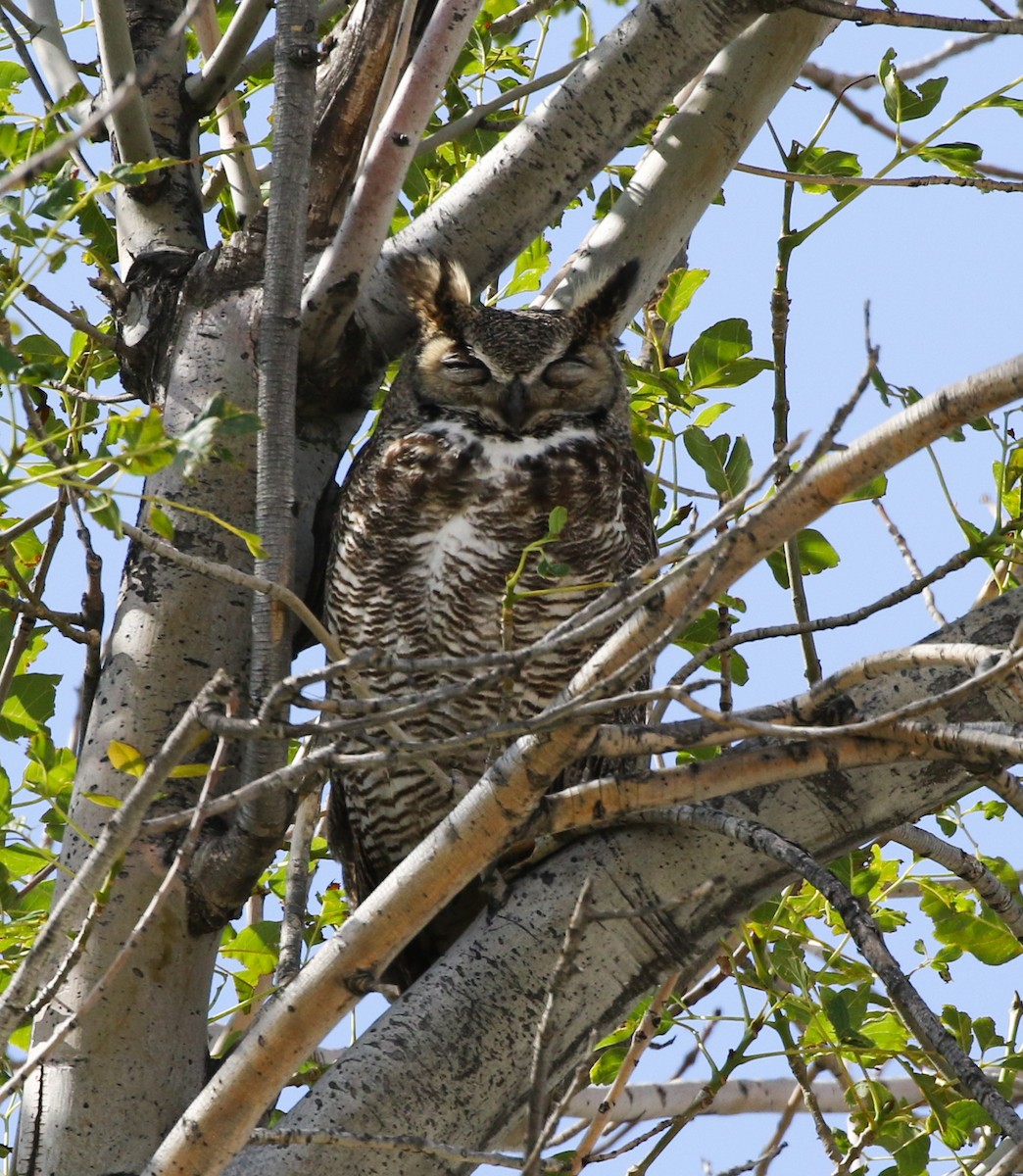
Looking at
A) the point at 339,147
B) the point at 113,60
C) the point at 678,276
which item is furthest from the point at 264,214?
the point at 678,276

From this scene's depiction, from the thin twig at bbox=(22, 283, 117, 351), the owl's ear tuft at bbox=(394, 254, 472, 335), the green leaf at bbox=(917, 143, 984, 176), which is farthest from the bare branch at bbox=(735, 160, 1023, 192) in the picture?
the thin twig at bbox=(22, 283, 117, 351)

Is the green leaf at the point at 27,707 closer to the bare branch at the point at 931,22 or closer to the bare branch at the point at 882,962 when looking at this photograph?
the bare branch at the point at 882,962

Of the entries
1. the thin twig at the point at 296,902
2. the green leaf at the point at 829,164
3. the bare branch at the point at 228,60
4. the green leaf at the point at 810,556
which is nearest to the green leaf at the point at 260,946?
the thin twig at the point at 296,902

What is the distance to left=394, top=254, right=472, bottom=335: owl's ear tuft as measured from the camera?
2.43 meters

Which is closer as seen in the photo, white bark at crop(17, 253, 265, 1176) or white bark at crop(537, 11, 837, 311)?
white bark at crop(17, 253, 265, 1176)

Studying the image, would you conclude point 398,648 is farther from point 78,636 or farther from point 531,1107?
point 531,1107

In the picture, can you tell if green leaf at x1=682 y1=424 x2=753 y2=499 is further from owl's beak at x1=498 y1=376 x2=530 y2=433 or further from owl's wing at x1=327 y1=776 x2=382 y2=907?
owl's wing at x1=327 y1=776 x2=382 y2=907

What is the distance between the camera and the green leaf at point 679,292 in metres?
2.45

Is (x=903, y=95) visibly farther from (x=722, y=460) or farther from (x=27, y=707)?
(x=27, y=707)

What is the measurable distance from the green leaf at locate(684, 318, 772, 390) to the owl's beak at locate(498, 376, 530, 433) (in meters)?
0.41

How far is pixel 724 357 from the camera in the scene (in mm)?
2328

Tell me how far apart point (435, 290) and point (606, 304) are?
0.32 meters

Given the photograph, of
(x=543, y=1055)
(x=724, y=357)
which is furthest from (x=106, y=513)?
(x=724, y=357)

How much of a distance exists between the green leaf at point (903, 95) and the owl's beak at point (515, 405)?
83 cm
